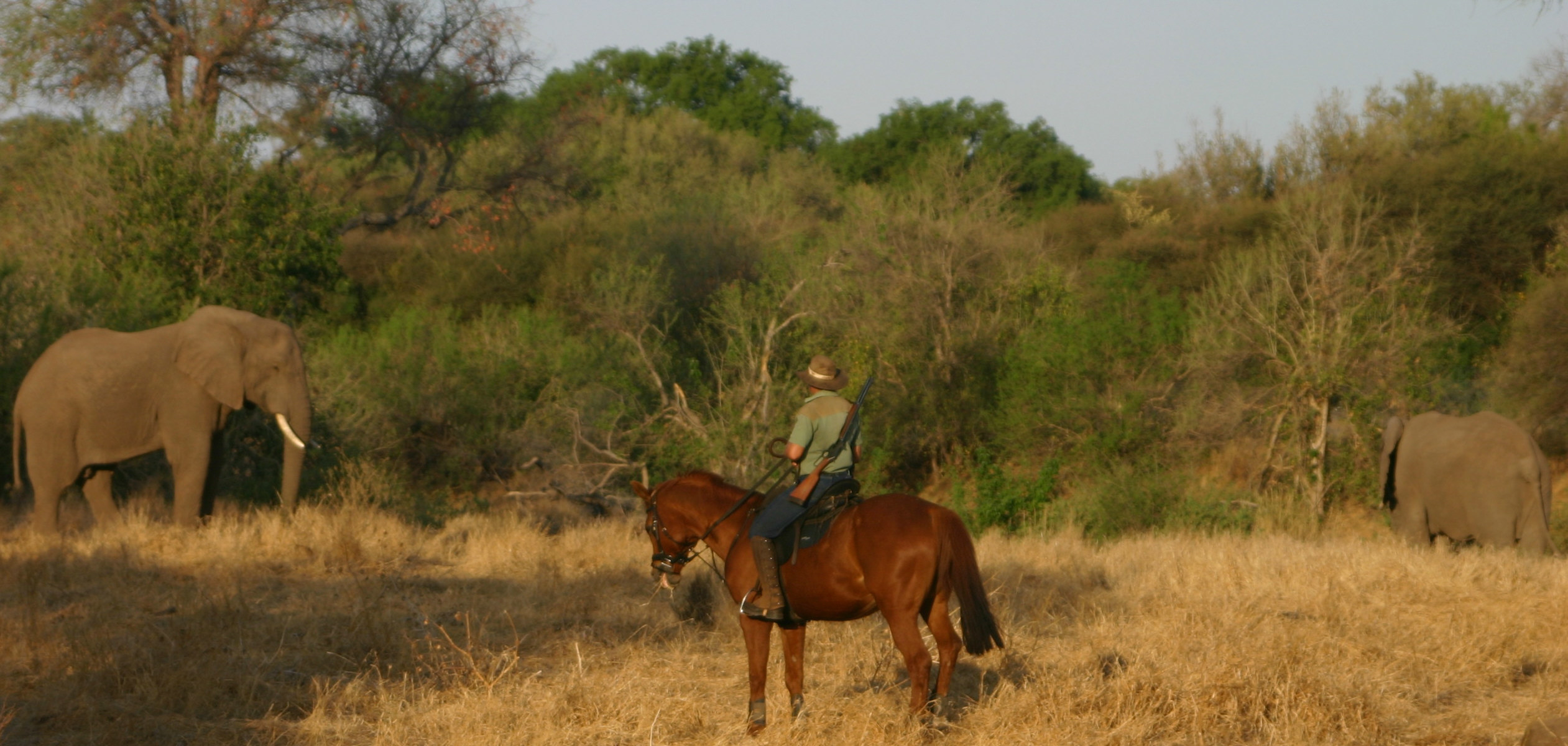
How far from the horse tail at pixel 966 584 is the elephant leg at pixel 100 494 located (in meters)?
9.89

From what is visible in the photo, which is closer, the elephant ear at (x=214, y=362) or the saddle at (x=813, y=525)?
the saddle at (x=813, y=525)

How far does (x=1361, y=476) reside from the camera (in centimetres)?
1817

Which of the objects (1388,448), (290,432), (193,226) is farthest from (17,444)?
(1388,448)

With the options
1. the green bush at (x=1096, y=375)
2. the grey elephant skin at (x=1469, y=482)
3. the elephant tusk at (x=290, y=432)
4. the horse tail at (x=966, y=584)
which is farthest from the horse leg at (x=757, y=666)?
the green bush at (x=1096, y=375)

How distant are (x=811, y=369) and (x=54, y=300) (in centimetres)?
1209

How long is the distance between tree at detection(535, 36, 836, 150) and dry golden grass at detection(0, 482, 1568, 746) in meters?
32.2

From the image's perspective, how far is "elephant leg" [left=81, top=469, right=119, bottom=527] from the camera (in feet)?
42.2

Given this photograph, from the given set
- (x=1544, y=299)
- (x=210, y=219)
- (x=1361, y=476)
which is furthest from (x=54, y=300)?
(x=1544, y=299)

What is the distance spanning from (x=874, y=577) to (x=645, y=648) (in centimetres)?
269

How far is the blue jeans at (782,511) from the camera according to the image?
612cm

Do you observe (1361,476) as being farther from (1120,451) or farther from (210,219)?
(210,219)

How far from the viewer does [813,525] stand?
6238 mm

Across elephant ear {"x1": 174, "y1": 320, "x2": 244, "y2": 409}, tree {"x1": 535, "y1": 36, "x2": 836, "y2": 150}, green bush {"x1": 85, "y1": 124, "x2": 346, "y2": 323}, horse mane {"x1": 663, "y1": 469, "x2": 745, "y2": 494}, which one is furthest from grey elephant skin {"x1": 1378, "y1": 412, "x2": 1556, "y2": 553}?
tree {"x1": 535, "y1": 36, "x2": 836, "y2": 150}

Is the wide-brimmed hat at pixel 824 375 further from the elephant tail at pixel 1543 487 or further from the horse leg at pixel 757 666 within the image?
the elephant tail at pixel 1543 487
